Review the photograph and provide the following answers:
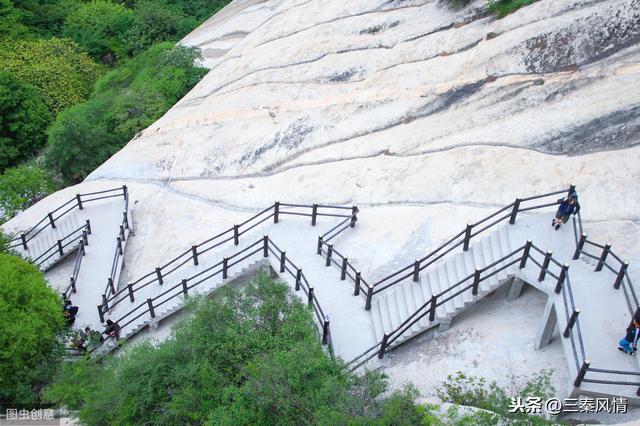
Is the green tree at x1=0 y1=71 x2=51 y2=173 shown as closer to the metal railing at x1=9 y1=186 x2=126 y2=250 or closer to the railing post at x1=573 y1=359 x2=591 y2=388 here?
the metal railing at x1=9 y1=186 x2=126 y2=250

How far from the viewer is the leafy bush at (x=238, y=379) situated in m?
11.6

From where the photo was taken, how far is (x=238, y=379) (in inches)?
506

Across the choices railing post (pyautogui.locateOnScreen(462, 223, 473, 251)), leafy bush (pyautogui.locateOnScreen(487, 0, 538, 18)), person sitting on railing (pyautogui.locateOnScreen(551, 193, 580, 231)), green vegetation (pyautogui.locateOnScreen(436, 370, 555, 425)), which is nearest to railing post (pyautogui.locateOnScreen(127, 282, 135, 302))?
railing post (pyautogui.locateOnScreen(462, 223, 473, 251))

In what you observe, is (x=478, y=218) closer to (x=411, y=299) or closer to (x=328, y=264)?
(x=411, y=299)

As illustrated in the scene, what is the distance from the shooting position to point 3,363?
50.5 ft

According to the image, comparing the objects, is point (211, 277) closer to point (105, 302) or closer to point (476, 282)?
point (105, 302)

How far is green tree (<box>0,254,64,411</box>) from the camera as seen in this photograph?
15570 mm

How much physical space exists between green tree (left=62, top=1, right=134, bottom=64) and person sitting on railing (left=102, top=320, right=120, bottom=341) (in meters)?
30.4

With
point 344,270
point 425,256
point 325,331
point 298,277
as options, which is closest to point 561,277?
point 425,256

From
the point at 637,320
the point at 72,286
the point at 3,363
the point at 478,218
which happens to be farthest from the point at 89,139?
the point at 637,320

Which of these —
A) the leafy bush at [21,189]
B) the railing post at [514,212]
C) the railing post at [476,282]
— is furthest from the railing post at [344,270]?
the leafy bush at [21,189]

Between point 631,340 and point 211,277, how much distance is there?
37.0 ft

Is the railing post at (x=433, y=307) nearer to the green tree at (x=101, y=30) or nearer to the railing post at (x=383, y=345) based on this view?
the railing post at (x=383, y=345)

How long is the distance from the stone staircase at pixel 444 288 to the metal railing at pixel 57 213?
12300 mm
